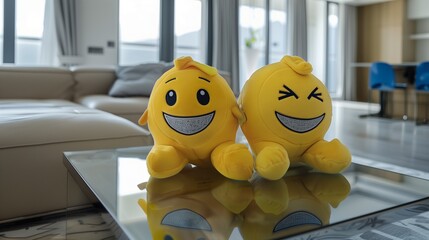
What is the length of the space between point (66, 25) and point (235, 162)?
471 cm

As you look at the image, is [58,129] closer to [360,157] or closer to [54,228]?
[54,228]


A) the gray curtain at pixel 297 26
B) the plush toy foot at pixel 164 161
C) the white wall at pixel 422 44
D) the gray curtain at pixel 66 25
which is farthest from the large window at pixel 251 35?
the plush toy foot at pixel 164 161

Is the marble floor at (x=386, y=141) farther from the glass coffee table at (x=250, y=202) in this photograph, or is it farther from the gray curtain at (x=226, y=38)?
the gray curtain at (x=226, y=38)

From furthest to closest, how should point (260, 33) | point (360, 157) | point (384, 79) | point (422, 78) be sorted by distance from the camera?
point (260, 33) < point (384, 79) < point (422, 78) < point (360, 157)

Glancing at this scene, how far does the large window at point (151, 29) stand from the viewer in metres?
5.67

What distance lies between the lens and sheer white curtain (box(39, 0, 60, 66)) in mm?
4828

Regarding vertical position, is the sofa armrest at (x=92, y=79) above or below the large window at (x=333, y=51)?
below

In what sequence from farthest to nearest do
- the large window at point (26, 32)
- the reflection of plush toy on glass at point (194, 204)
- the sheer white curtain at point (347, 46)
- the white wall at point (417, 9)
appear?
1. the sheer white curtain at point (347, 46)
2. the white wall at point (417, 9)
3. the large window at point (26, 32)
4. the reflection of plush toy on glass at point (194, 204)

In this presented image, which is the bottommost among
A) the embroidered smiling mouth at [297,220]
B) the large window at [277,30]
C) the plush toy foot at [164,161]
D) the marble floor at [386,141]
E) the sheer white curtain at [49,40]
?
the marble floor at [386,141]

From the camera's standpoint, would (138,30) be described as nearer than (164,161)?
No

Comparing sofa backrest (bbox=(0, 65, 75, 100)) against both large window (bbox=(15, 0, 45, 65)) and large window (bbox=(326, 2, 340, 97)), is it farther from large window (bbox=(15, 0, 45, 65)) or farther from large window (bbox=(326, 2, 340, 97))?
large window (bbox=(326, 2, 340, 97))

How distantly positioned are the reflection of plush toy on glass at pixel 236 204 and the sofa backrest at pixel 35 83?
2.24 meters

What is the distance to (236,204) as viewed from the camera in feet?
2.29

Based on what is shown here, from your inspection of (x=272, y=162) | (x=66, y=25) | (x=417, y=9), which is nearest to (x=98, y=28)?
(x=66, y=25)
